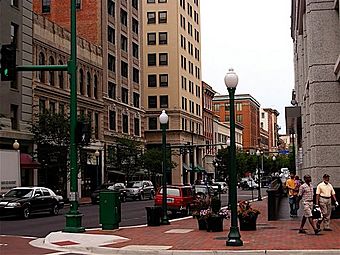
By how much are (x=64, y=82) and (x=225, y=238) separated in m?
39.8

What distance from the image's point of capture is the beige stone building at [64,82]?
170 feet

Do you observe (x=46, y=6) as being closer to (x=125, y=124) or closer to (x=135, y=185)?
(x=125, y=124)

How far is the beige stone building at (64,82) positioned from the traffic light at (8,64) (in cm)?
3044

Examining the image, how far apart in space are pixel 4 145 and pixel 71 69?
26.3 metres

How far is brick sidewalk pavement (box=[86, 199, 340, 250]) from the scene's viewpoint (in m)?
16.6

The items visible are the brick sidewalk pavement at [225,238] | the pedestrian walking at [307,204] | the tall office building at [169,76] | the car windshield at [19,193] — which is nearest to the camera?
the brick sidewalk pavement at [225,238]

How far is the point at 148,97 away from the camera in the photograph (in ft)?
322

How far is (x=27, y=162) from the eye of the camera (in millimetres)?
46094

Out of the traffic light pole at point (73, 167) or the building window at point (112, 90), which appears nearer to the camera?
the traffic light pole at point (73, 167)

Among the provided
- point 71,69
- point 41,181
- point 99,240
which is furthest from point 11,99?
point 99,240

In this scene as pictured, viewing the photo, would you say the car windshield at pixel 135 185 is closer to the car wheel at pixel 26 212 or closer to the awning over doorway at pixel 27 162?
the awning over doorway at pixel 27 162

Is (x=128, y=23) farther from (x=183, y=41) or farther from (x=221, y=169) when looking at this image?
(x=221, y=169)

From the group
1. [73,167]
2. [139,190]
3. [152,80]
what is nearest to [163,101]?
[152,80]

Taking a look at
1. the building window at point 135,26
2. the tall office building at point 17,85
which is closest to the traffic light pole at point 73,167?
the tall office building at point 17,85
